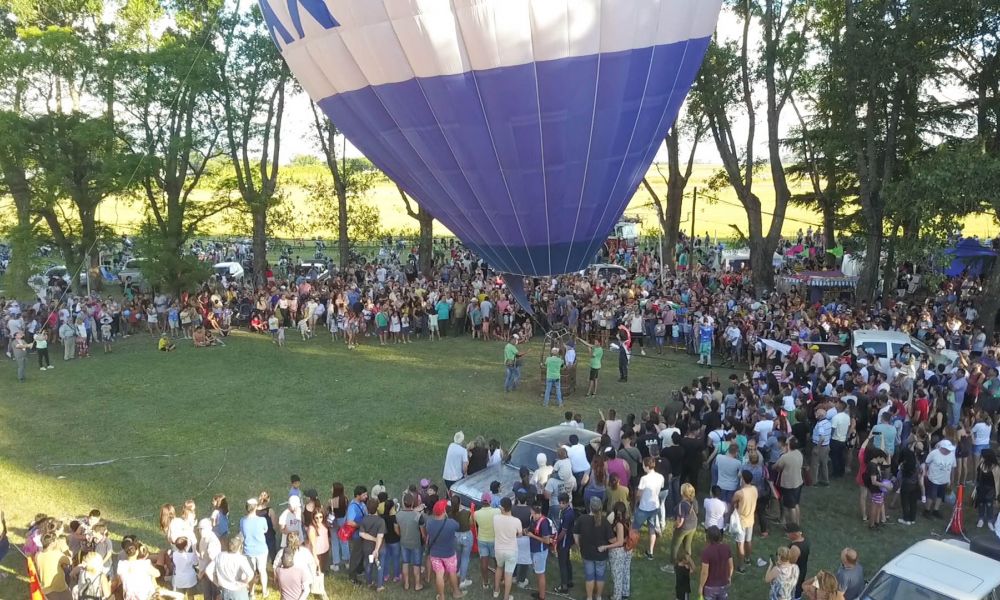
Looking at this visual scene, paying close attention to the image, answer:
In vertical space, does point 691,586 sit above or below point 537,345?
below

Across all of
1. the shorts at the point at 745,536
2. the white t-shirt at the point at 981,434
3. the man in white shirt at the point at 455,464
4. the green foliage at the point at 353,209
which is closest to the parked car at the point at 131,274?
the green foliage at the point at 353,209

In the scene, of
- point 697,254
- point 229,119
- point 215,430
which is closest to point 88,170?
point 229,119

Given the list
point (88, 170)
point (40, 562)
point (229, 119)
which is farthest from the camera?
point (229, 119)

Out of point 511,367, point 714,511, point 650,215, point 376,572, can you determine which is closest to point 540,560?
point 376,572

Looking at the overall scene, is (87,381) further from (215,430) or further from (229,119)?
(229,119)

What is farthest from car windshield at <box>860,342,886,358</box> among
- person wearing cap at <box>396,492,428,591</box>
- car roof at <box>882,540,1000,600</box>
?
person wearing cap at <box>396,492,428,591</box>

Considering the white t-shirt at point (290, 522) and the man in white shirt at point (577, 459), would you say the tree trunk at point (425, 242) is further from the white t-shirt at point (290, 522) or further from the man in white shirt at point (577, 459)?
the white t-shirt at point (290, 522)
